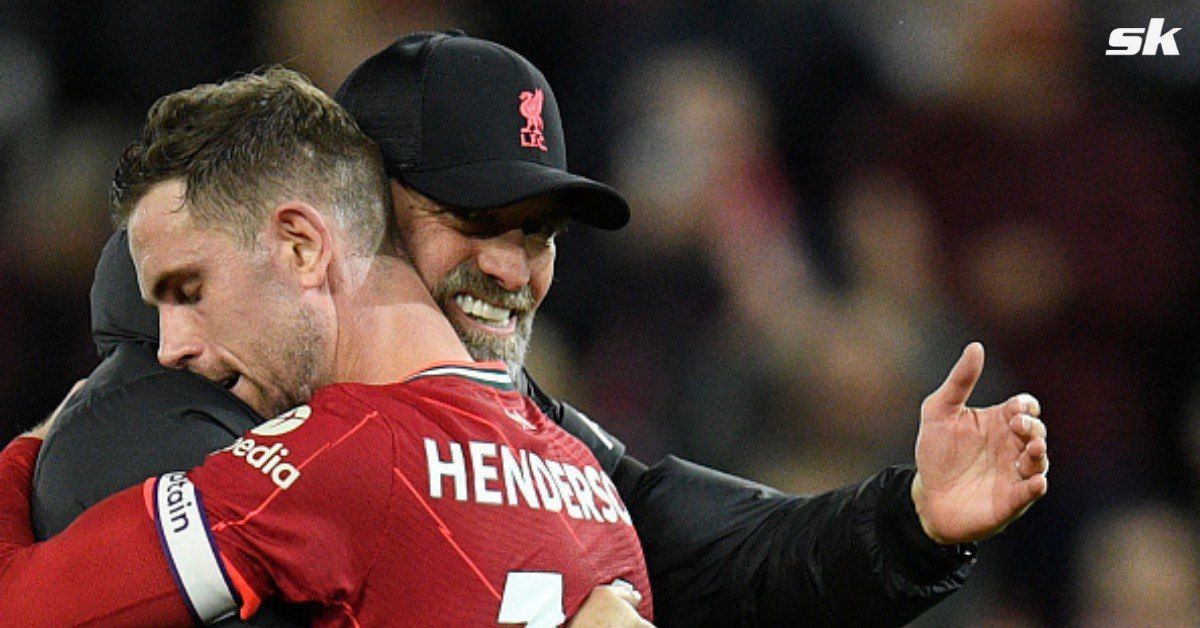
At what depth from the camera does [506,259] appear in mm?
2148

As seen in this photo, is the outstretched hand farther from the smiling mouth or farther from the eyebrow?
the eyebrow

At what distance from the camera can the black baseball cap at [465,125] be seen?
208 centimetres

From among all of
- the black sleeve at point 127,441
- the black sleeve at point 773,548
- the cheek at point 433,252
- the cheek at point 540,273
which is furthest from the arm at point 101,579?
the black sleeve at point 773,548

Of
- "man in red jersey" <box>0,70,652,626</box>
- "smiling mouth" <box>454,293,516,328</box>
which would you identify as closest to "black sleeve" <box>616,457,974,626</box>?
"man in red jersey" <box>0,70,652,626</box>

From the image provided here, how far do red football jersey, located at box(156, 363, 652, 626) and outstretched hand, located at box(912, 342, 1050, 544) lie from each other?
41cm

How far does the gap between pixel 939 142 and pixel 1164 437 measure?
100 centimetres

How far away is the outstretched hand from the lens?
6.22 ft

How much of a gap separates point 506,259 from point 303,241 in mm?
308

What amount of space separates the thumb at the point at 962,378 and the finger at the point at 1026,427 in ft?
0.21

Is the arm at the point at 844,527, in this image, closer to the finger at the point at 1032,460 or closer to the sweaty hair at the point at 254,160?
the finger at the point at 1032,460

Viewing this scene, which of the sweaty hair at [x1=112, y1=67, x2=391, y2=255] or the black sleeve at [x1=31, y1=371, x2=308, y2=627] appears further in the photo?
the sweaty hair at [x1=112, y1=67, x2=391, y2=255]

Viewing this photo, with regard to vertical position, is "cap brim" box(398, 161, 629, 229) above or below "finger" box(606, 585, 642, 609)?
above

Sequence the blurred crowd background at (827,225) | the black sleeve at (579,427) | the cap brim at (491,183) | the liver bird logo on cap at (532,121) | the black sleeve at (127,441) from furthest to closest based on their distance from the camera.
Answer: the blurred crowd background at (827,225) → the black sleeve at (579,427) → the liver bird logo on cap at (532,121) → the cap brim at (491,183) → the black sleeve at (127,441)

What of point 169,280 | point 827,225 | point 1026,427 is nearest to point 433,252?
point 169,280
